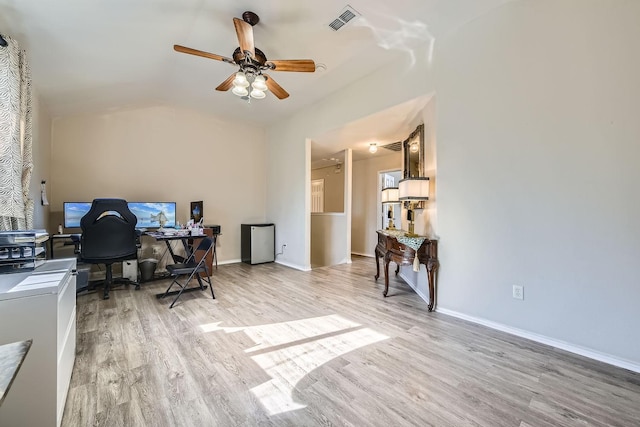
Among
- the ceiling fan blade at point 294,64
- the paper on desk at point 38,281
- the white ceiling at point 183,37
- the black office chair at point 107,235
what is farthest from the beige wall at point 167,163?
the paper on desk at point 38,281

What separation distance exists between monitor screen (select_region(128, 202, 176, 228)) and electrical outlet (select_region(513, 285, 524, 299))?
4651 millimetres

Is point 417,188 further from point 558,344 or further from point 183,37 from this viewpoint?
point 183,37

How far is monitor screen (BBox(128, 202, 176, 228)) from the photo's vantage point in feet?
13.9

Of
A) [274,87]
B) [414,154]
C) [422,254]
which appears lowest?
[422,254]

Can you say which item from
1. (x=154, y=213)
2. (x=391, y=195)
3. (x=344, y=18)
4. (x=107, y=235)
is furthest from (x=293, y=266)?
(x=344, y=18)

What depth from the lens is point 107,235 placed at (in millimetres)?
3330

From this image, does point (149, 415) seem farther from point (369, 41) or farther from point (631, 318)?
point (369, 41)

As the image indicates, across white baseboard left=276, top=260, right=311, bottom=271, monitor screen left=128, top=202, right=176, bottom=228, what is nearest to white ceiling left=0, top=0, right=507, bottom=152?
monitor screen left=128, top=202, right=176, bottom=228

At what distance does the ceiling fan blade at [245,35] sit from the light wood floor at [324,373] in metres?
2.56

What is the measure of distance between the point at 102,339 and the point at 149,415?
1.23 metres

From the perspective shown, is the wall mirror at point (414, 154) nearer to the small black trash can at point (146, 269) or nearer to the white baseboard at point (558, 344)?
the white baseboard at point (558, 344)

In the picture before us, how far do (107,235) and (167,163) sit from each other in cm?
192

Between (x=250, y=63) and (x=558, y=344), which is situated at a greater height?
(x=250, y=63)

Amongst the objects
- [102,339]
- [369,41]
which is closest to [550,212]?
[369,41]
